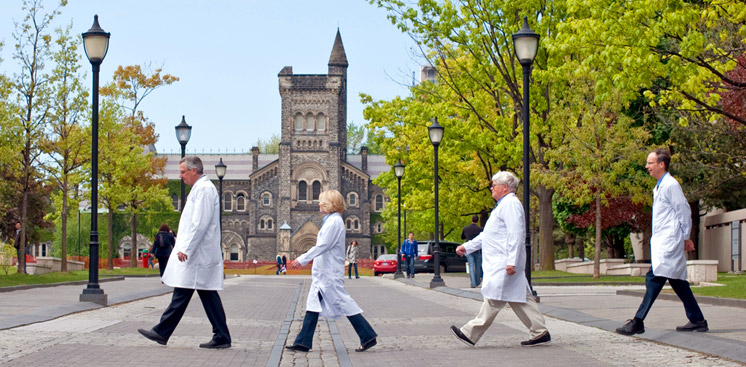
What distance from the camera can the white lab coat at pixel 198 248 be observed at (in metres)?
8.51

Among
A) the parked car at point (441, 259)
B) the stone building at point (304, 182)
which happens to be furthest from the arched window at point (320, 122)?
the parked car at point (441, 259)

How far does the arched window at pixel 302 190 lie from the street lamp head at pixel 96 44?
234 feet

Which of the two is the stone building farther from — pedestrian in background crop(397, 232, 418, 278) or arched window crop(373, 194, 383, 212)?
pedestrian in background crop(397, 232, 418, 278)

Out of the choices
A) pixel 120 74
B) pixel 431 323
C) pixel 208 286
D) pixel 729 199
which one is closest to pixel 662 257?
pixel 431 323

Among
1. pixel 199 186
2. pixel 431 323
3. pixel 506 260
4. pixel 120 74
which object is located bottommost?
pixel 431 323

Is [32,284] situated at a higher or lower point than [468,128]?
lower

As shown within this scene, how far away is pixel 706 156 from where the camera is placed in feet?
105

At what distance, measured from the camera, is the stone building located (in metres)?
86.6

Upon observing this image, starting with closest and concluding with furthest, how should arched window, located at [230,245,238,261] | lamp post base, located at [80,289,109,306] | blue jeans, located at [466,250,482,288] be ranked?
lamp post base, located at [80,289,109,306] → blue jeans, located at [466,250,482,288] → arched window, located at [230,245,238,261]

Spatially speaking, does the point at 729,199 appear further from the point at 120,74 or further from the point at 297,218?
the point at 297,218

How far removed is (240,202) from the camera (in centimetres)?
9406

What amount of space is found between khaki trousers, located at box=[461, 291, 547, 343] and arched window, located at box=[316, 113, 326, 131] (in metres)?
78.6

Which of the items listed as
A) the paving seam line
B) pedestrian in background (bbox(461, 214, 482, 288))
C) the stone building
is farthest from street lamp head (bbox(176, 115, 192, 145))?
the stone building

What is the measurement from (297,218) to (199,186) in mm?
78859
